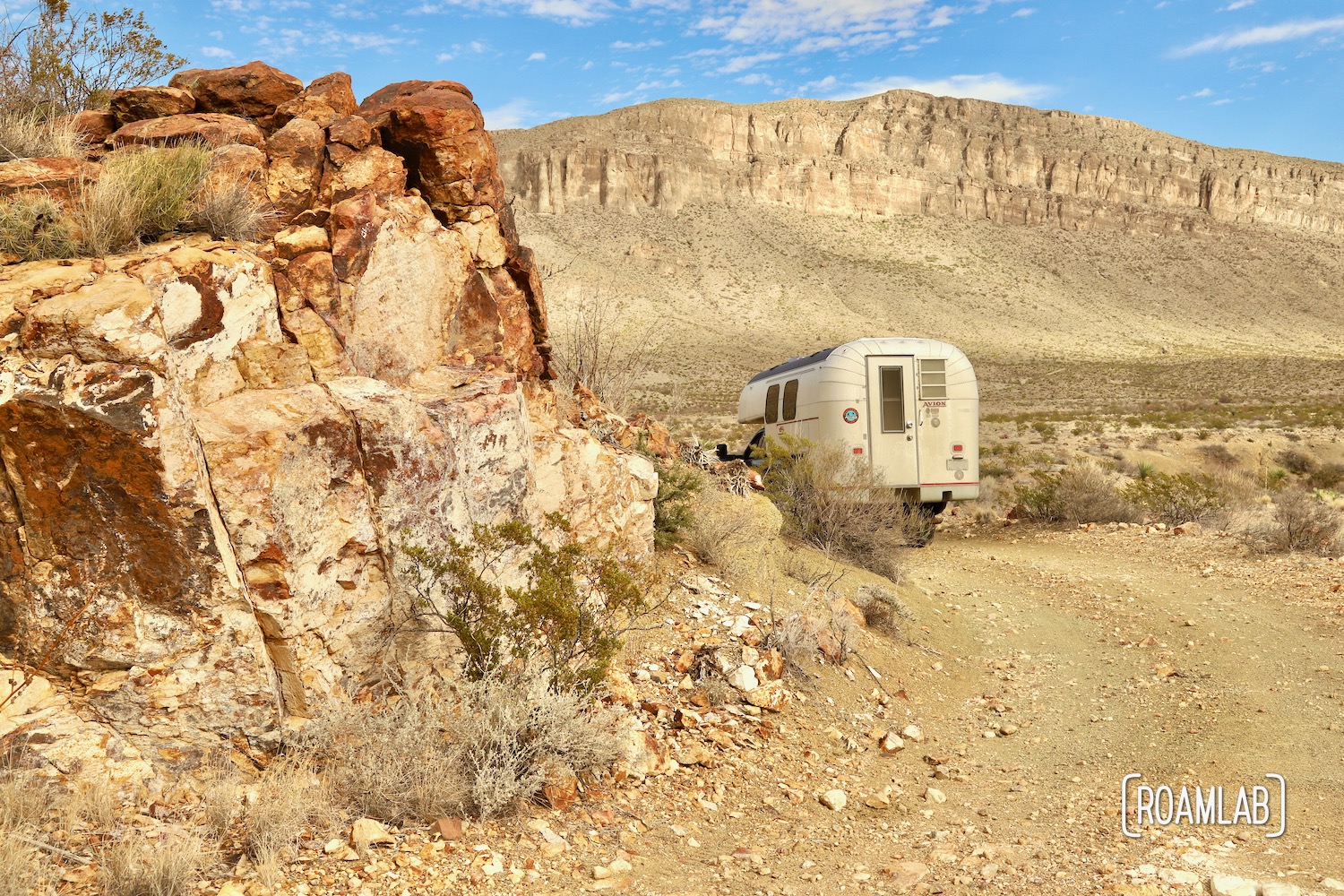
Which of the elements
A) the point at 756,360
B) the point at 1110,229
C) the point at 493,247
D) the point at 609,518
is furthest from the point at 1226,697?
the point at 1110,229

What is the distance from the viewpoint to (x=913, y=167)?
317ft

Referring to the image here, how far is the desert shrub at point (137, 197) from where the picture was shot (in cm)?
426

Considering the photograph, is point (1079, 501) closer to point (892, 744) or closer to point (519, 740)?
point (892, 744)

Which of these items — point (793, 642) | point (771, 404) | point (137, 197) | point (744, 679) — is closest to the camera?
point (137, 197)

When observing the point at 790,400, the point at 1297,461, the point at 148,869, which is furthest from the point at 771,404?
the point at 1297,461

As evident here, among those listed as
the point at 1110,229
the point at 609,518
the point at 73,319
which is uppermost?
the point at 1110,229

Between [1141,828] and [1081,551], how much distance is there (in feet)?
24.9

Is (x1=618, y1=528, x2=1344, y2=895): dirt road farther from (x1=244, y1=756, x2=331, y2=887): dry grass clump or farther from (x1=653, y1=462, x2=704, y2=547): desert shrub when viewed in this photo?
(x1=653, y1=462, x2=704, y2=547): desert shrub

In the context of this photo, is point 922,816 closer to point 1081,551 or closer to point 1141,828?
point 1141,828

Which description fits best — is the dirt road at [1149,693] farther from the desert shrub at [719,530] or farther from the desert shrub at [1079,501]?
the desert shrub at [1079,501]

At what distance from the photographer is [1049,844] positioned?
14.0ft

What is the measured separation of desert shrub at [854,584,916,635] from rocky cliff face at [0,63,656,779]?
2.83m

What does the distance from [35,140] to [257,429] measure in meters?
2.79

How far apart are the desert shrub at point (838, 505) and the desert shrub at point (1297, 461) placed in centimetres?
1419
